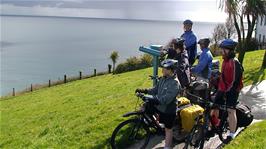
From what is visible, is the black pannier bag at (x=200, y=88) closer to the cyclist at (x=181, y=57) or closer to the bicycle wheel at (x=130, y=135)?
the cyclist at (x=181, y=57)

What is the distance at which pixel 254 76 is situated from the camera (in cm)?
1479

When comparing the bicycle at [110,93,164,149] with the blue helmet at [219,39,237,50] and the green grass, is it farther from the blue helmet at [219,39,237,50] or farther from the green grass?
the blue helmet at [219,39,237,50]

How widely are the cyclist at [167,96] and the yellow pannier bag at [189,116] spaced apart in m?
0.23

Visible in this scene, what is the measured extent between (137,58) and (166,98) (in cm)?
3107

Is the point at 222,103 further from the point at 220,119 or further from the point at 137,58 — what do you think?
the point at 137,58

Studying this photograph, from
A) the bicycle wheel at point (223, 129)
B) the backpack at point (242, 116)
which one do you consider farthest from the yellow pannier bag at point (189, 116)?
the backpack at point (242, 116)

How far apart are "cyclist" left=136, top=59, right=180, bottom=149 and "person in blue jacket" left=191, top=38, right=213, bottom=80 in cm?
174

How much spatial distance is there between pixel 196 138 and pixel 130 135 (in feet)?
4.57

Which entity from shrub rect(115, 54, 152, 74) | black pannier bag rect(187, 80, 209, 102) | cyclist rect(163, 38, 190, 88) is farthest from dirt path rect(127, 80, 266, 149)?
shrub rect(115, 54, 152, 74)

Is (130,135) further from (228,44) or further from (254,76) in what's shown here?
(254,76)

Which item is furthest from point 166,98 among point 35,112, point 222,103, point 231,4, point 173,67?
point 35,112

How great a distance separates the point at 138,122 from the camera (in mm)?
7699

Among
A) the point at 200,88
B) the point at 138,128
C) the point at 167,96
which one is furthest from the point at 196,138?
the point at 200,88

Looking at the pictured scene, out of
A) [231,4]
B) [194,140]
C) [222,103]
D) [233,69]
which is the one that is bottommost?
[194,140]
